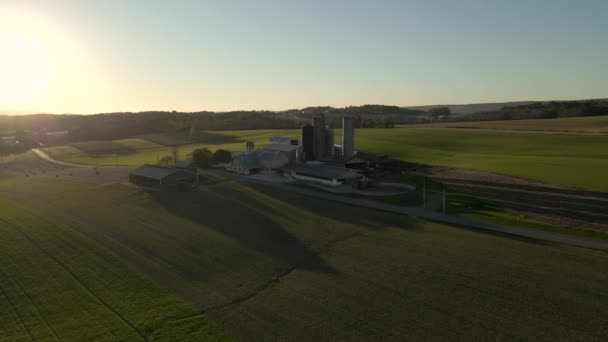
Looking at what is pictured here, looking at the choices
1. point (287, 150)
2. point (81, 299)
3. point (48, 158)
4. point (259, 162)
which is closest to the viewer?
point (81, 299)

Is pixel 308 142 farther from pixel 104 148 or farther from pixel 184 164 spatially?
pixel 104 148

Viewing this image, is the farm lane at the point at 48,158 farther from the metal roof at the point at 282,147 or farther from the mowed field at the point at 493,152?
the metal roof at the point at 282,147

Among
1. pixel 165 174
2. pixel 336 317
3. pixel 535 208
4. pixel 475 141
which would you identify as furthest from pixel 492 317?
pixel 475 141

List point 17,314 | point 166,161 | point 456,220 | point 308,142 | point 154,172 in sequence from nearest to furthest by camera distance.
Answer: point 17,314
point 456,220
point 154,172
point 308,142
point 166,161

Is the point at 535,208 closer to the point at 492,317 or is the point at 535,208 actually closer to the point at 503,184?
the point at 503,184

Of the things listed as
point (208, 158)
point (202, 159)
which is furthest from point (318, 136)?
point (202, 159)

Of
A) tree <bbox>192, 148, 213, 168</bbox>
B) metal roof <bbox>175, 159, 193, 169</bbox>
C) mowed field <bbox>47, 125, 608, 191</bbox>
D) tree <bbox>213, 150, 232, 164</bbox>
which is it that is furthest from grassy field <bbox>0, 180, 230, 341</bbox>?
mowed field <bbox>47, 125, 608, 191</bbox>

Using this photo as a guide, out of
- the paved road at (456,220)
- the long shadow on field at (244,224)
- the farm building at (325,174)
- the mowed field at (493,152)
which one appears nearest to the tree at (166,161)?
the mowed field at (493,152)

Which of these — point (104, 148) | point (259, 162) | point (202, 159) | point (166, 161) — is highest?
point (104, 148)
